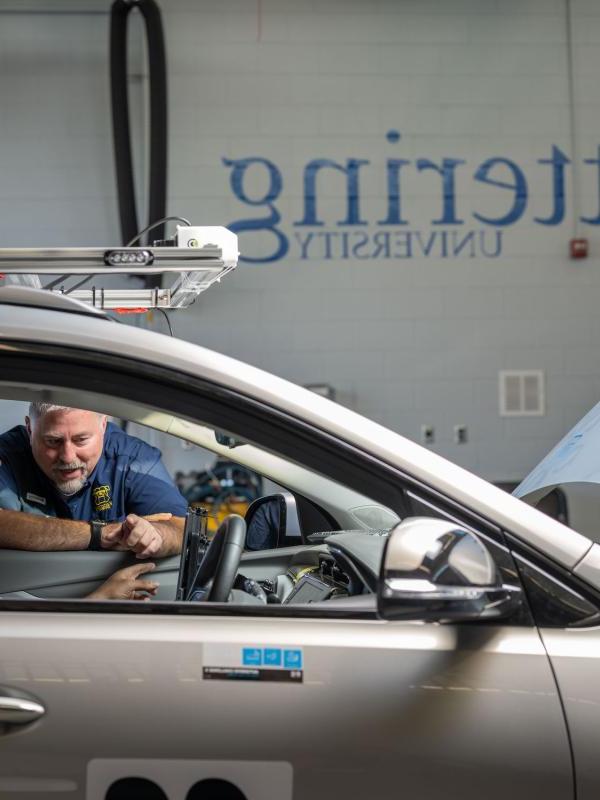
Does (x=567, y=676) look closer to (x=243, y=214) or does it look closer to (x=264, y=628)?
(x=264, y=628)

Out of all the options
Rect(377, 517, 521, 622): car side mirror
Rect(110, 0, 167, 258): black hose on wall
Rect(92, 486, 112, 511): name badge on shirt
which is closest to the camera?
Rect(377, 517, 521, 622): car side mirror

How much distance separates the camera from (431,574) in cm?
122

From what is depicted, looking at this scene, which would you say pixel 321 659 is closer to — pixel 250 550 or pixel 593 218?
pixel 250 550

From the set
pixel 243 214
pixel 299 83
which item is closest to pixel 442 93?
pixel 299 83

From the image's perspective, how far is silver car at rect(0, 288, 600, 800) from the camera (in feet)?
4.05

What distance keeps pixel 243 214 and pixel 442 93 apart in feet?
5.67

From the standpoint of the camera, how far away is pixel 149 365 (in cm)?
135

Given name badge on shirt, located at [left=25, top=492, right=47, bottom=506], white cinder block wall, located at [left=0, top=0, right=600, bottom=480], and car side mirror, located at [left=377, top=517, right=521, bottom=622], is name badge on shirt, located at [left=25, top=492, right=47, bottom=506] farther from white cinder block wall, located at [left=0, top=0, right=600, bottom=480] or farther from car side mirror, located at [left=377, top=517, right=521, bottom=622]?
white cinder block wall, located at [left=0, top=0, right=600, bottom=480]

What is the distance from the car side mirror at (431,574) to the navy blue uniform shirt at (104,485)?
1224mm

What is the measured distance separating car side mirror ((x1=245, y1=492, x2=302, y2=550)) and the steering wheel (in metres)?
0.58

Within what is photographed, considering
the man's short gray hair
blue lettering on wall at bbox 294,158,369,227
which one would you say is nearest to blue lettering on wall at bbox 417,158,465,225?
blue lettering on wall at bbox 294,158,369,227

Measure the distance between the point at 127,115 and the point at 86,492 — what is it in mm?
5499

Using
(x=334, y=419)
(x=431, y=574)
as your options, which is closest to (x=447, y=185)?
(x=334, y=419)

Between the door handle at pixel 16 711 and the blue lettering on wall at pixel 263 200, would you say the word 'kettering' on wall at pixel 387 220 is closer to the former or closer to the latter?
the blue lettering on wall at pixel 263 200
